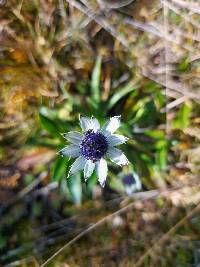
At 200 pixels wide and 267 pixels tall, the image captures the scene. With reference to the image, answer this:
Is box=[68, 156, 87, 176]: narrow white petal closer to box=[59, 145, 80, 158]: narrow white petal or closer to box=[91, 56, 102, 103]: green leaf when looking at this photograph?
box=[59, 145, 80, 158]: narrow white petal

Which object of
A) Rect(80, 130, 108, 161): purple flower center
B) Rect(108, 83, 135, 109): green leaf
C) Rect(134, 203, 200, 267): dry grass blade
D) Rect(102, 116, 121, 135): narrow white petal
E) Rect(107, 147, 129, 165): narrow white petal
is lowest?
Rect(134, 203, 200, 267): dry grass blade

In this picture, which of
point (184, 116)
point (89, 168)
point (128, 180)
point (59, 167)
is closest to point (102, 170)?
point (89, 168)

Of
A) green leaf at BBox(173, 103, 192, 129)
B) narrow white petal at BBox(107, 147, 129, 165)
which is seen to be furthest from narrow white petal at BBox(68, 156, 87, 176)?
green leaf at BBox(173, 103, 192, 129)

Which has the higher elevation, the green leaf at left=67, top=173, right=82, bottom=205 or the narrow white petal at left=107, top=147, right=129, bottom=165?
the narrow white petal at left=107, top=147, right=129, bottom=165

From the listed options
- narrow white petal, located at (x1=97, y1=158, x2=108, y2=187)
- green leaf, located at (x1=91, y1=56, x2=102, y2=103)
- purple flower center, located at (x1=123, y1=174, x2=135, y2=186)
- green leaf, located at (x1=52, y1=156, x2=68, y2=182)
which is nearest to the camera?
narrow white petal, located at (x1=97, y1=158, x2=108, y2=187)

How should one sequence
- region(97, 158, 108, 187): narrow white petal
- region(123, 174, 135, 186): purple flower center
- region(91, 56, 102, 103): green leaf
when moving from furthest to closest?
1. region(123, 174, 135, 186): purple flower center
2. region(91, 56, 102, 103): green leaf
3. region(97, 158, 108, 187): narrow white petal

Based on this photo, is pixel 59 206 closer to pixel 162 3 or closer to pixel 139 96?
pixel 139 96

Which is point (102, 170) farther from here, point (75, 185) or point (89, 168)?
point (75, 185)
